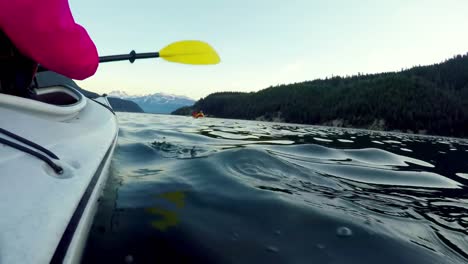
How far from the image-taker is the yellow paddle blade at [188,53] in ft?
18.1


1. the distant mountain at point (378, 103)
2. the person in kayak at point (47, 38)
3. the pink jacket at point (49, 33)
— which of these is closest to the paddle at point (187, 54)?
the person in kayak at point (47, 38)

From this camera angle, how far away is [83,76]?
2609 millimetres

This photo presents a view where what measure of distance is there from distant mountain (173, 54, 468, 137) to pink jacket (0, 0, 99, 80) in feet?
280

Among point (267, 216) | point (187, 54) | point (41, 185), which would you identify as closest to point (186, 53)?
point (187, 54)

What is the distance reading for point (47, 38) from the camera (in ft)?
6.64

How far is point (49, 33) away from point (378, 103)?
10667 cm

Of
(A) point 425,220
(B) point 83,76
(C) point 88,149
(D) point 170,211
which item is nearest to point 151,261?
(D) point 170,211

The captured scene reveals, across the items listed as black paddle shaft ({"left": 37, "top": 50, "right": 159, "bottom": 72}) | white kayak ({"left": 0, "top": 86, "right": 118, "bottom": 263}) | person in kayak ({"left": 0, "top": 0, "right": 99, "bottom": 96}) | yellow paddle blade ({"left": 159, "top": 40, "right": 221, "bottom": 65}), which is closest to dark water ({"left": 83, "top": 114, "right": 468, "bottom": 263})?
white kayak ({"left": 0, "top": 86, "right": 118, "bottom": 263})

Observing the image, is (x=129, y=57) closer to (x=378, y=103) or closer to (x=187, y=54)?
(x=187, y=54)

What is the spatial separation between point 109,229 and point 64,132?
40.8 inches

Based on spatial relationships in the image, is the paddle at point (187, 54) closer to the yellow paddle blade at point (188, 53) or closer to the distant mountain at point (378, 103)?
the yellow paddle blade at point (188, 53)

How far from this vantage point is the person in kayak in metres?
1.86

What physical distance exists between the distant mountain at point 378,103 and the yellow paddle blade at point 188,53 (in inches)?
3242

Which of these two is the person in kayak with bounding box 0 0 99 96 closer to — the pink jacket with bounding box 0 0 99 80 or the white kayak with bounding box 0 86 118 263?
the pink jacket with bounding box 0 0 99 80
